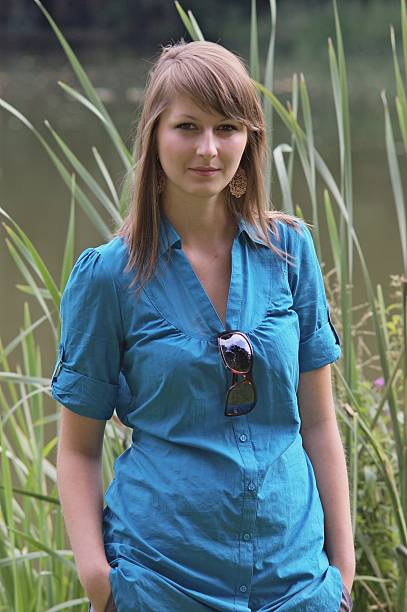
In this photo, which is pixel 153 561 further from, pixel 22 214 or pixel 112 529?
pixel 22 214

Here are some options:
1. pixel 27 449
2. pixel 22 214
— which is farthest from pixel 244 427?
pixel 22 214

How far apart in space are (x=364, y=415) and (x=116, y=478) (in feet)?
2.41

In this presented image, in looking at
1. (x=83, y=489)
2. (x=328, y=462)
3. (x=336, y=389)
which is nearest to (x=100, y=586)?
(x=83, y=489)

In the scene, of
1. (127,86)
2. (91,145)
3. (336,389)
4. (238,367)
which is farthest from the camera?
(127,86)

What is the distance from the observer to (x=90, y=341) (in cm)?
130

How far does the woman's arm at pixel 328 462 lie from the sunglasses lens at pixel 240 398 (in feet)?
0.54

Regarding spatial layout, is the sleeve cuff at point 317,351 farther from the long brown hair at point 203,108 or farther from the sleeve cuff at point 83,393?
the sleeve cuff at point 83,393

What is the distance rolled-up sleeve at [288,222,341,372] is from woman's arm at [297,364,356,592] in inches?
1.0

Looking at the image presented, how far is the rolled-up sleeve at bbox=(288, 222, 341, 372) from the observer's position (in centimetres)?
139

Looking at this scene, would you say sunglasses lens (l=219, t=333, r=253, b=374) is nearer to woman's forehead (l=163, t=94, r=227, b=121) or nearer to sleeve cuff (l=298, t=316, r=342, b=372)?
sleeve cuff (l=298, t=316, r=342, b=372)

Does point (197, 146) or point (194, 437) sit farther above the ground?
point (197, 146)

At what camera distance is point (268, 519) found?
50.1 inches

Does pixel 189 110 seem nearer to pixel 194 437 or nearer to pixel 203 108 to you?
pixel 203 108

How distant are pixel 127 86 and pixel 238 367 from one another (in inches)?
573
